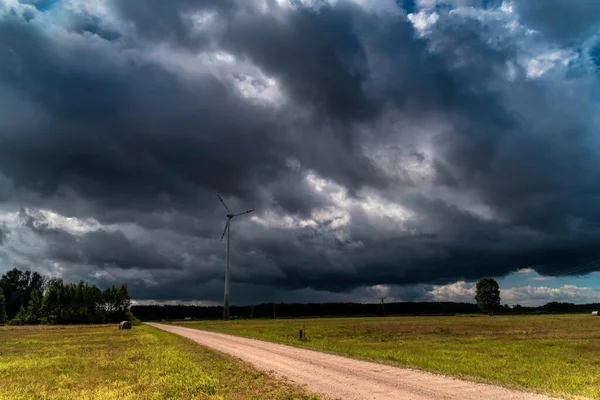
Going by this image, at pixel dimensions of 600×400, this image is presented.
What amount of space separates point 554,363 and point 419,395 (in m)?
17.4

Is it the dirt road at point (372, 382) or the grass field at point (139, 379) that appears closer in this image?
the dirt road at point (372, 382)

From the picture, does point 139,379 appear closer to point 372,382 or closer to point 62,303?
point 372,382

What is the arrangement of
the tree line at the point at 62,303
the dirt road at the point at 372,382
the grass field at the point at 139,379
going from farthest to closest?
the tree line at the point at 62,303
the grass field at the point at 139,379
the dirt road at the point at 372,382

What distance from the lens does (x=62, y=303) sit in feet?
539

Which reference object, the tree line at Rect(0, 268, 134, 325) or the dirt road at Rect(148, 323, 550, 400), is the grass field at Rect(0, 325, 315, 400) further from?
the tree line at Rect(0, 268, 134, 325)

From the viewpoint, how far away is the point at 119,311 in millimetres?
183250

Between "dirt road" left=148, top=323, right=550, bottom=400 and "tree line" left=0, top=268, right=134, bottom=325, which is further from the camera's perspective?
"tree line" left=0, top=268, right=134, bottom=325

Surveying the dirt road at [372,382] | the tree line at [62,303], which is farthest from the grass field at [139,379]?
the tree line at [62,303]

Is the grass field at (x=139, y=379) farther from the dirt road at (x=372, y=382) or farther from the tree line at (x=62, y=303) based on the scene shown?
the tree line at (x=62, y=303)

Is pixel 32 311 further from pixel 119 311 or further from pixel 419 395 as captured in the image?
pixel 419 395

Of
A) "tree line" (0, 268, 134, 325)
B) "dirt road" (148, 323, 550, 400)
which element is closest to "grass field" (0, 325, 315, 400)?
"dirt road" (148, 323, 550, 400)

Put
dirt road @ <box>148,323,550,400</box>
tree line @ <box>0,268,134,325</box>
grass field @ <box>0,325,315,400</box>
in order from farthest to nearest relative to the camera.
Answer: tree line @ <box>0,268,134,325</box> → grass field @ <box>0,325,315,400</box> → dirt road @ <box>148,323,550,400</box>

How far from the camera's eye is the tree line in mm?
160125

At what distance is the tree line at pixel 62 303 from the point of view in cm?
16012
